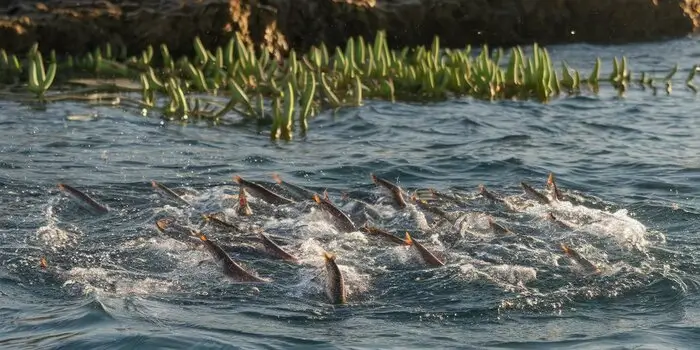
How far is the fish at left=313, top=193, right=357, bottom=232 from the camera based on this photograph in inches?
298

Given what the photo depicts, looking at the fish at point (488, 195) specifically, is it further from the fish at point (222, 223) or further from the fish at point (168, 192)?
the fish at point (168, 192)

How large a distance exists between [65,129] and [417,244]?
5.76 meters

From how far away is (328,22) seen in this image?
1712cm

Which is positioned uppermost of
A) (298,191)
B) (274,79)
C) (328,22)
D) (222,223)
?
(328,22)

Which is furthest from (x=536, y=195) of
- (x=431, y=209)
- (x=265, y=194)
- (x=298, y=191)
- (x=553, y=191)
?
(x=265, y=194)

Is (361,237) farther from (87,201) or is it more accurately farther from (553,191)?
(87,201)

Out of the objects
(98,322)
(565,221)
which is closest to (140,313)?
(98,322)

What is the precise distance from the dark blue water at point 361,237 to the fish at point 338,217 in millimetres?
95

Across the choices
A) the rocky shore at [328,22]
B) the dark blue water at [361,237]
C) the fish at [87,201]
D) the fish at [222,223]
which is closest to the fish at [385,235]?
the dark blue water at [361,237]

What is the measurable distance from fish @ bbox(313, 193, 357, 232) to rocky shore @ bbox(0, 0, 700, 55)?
27.8 ft

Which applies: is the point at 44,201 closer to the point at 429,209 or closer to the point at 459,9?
the point at 429,209

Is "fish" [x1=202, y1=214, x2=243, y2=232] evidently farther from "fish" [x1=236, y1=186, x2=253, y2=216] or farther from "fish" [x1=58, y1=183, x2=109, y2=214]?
"fish" [x1=58, y1=183, x2=109, y2=214]

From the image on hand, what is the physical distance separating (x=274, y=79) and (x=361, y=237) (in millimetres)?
6859

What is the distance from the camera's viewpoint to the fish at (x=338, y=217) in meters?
7.56
